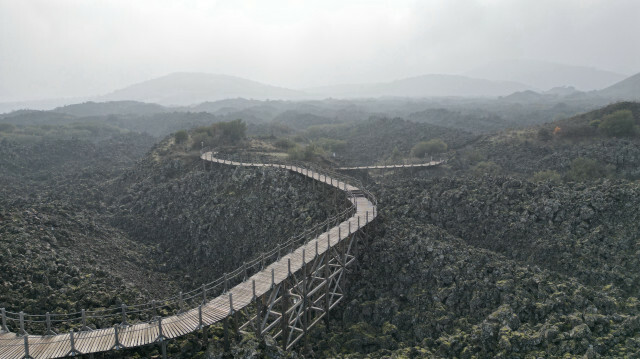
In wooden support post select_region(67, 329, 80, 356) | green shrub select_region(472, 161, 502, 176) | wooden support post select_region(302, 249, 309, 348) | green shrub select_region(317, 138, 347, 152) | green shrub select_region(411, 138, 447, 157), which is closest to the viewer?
wooden support post select_region(67, 329, 80, 356)

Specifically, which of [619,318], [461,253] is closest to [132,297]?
[461,253]

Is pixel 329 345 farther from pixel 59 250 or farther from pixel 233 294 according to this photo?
pixel 59 250

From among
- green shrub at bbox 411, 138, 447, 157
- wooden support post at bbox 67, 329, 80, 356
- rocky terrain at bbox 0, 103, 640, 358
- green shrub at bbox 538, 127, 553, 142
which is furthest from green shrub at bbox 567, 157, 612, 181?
wooden support post at bbox 67, 329, 80, 356

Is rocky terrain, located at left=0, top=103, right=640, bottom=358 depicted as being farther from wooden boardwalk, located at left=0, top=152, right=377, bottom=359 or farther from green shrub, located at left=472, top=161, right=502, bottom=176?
wooden boardwalk, located at left=0, top=152, right=377, bottom=359

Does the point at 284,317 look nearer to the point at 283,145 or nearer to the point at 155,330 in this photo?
the point at 155,330

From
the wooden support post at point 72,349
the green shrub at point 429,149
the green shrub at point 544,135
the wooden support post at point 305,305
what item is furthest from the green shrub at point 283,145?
the wooden support post at point 72,349

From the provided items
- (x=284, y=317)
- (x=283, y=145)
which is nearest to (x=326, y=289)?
(x=284, y=317)

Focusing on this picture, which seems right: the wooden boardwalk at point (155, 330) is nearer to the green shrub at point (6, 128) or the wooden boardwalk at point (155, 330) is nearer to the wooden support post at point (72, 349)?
the wooden support post at point (72, 349)
